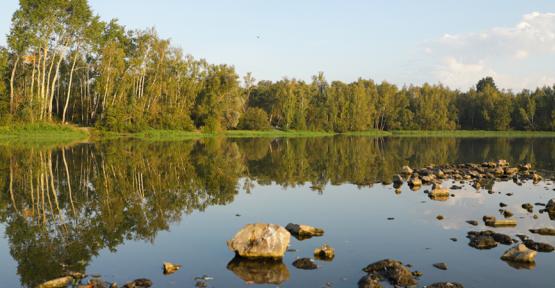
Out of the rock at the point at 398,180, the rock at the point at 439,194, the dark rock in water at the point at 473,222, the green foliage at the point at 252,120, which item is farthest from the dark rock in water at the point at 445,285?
the green foliage at the point at 252,120

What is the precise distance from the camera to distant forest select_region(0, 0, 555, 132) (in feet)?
191

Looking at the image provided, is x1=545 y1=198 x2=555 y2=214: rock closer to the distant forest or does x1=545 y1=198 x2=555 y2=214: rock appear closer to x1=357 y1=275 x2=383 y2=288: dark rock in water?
x1=357 y1=275 x2=383 y2=288: dark rock in water

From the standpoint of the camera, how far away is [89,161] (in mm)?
31297

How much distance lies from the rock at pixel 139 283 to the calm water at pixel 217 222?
215 millimetres

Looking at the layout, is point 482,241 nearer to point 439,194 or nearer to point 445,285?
point 445,285

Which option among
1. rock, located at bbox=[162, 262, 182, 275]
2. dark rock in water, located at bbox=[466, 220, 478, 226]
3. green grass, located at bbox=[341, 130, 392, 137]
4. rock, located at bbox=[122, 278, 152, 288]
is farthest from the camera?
green grass, located at bbox=[341, 130, 392, 137]

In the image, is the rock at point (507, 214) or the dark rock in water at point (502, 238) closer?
the dark rock in water at point (502, 238)

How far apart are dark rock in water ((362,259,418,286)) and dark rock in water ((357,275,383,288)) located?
36 cm

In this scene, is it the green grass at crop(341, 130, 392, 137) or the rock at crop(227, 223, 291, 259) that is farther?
the green grass at crop(341, 130, 392, 137)

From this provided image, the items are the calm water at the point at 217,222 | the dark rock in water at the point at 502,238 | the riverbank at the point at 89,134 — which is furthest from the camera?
the riverbank at the point at 89,134

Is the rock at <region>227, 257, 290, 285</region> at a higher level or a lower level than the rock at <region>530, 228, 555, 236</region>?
lower

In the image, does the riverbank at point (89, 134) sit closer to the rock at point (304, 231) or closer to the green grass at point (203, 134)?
the green grass at point (203, 134)

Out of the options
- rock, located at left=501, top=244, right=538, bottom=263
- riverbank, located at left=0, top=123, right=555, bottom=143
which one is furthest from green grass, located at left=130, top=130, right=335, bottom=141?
rock, located at left=501, top=244, right=538, bottom=263

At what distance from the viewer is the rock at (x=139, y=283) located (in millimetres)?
8855
